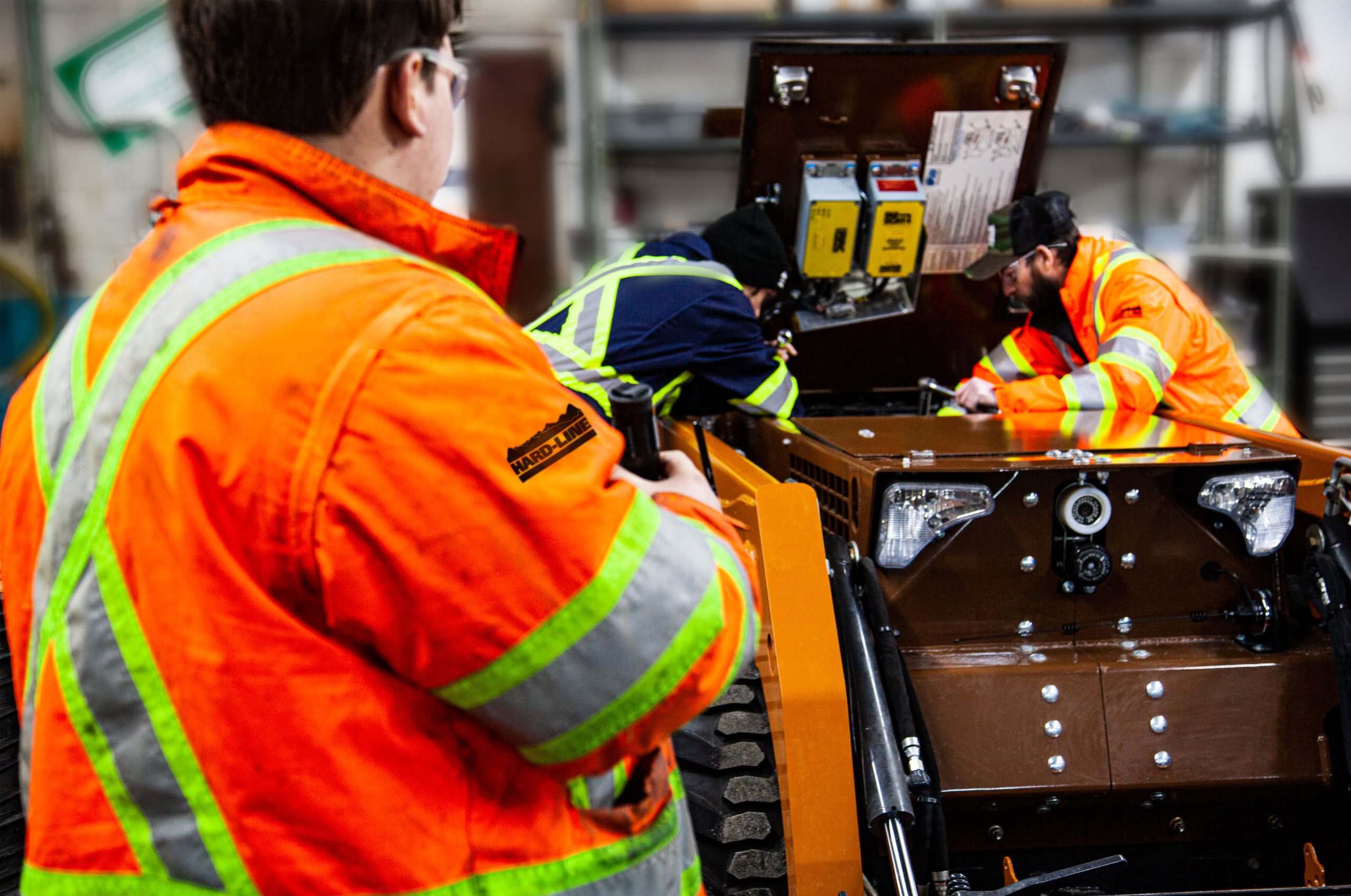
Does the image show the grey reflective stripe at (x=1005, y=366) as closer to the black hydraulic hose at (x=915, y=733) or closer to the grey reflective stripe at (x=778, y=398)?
the grey reflective stripe at (x=778, y=398)

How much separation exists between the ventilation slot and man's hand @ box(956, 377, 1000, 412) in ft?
2.57

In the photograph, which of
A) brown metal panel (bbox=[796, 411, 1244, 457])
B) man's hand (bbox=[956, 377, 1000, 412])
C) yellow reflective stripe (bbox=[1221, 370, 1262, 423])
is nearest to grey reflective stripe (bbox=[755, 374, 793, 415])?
brown metal panel (bbox=[796, 411, 1244, 457])

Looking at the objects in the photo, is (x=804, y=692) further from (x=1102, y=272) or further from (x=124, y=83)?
(x=124, y=83)

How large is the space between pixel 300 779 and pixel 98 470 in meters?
0.27

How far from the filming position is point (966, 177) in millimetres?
3121

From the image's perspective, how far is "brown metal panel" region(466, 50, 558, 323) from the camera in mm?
5023

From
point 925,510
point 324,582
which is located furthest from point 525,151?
point 324,582

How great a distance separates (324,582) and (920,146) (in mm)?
2619

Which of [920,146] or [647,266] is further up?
[920,146]

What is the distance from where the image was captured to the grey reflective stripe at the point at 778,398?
2.68 metres

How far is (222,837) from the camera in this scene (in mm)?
812

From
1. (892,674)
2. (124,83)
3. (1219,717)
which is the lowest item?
(1219,717)

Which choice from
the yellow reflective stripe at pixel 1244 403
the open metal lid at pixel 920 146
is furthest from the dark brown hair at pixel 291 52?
the yellow reflective stripe at pixel 1244 403

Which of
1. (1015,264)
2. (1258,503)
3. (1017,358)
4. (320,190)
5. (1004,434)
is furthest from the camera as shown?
(1017,358)
